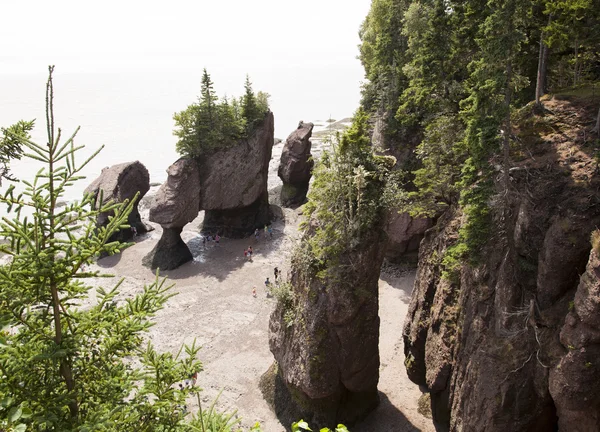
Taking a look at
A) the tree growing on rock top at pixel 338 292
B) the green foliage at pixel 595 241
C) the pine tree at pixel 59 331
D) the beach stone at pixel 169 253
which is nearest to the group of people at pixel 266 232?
the beach stone at pixel 169 253

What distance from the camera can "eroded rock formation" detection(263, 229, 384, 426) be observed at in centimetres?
1758

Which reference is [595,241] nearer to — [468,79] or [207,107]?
[468,79]

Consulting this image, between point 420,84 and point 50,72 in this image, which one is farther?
point 420,84

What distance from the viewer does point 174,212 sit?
115 feet

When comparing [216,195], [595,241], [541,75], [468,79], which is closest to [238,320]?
[216,195]

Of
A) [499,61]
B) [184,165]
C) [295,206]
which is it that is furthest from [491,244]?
[295,206]

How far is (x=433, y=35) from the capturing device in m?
21.9

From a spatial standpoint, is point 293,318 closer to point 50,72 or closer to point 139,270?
point 50,72

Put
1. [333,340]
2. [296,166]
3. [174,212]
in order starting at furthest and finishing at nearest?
[296,166]
[174,212]
[333,340]

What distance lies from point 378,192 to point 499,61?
6.86m

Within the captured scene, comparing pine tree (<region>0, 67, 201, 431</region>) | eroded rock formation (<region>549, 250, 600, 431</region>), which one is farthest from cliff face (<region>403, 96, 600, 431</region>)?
pine tree (<region>0, 67, 201, 431</region>)

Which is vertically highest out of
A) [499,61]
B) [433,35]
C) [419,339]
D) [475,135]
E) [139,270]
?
[433,35]

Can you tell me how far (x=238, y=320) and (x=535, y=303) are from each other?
19852 mm

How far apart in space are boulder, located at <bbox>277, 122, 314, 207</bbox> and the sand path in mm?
5701
